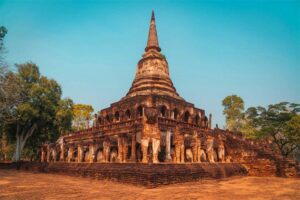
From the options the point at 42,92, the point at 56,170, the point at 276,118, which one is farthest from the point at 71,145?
the point at 276,118

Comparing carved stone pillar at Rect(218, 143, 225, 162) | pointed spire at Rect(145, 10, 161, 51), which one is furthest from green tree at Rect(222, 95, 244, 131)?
carved stone pillar at Rect(218, 143, 225, 162)

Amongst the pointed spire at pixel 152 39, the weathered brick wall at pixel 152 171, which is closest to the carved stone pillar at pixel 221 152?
the weathered brick wall at pixel 152 171

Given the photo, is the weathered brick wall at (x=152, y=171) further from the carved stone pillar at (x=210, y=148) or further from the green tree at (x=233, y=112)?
the green tree at (x=233, y=112)

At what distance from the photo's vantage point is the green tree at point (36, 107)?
23219mm

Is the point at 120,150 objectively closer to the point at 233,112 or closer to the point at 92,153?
the point at 92,153

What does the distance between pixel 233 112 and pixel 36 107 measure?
100 feet

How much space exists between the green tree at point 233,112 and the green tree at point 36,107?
26632 millimetres

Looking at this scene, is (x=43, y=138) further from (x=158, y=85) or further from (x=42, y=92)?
(x=158, y=85)

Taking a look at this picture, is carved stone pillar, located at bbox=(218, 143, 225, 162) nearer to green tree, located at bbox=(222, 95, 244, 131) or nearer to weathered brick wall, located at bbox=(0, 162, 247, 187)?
weathered brick wall, located at bbox=(0, 162, 247, 187)

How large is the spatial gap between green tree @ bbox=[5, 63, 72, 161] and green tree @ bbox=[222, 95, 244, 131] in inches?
1048

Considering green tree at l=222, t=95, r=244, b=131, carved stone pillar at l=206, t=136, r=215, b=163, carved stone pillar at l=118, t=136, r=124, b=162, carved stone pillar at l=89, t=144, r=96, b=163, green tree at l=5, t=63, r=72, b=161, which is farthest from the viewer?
green tree at l=222, t=95, r=244, b=131

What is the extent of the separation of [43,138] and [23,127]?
3451 mm

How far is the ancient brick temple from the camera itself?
12.9m

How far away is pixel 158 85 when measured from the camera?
926 inches
